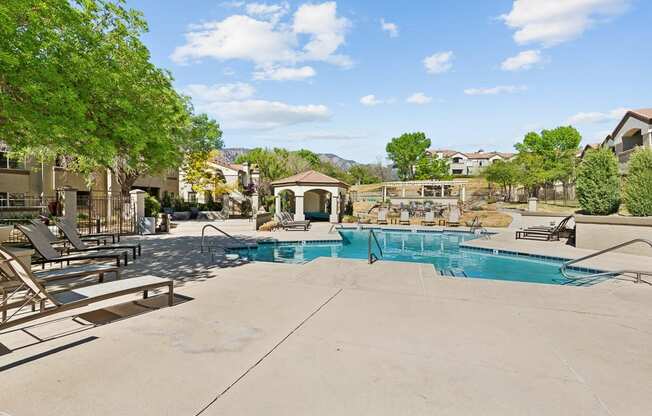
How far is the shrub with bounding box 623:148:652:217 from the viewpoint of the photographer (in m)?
11.0

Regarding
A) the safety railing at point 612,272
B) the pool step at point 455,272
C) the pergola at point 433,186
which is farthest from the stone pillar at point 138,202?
the pergola at point 433,186

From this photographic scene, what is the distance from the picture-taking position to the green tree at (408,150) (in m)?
71.1

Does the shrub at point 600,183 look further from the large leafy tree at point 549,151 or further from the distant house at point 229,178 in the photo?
the large leafy tree at point 549,151

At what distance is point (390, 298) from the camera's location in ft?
19.2

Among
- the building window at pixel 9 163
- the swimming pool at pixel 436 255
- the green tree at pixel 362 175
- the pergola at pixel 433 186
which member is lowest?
the swimming pool at pixel 436 255

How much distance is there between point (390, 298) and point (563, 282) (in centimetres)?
552

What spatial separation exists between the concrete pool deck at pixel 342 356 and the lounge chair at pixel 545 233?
9013 mm

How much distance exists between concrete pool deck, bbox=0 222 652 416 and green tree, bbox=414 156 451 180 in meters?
63.6

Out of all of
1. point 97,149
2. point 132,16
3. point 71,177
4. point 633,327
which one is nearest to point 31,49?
point 97,149

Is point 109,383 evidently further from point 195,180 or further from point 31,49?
point 195,180

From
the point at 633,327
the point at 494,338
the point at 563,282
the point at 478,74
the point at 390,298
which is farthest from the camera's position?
the point at 478,74

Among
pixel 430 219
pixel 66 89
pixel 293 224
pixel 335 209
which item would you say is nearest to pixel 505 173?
pixel 430 219

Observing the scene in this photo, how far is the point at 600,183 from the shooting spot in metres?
12.4

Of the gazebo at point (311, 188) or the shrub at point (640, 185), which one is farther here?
the gazebo at point (311, 188)
